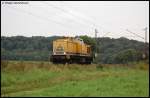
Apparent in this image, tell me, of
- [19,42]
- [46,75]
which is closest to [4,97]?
[46,75]

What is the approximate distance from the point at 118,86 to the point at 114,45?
86818mm

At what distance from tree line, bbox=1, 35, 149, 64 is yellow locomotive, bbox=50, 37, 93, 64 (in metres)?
21.8

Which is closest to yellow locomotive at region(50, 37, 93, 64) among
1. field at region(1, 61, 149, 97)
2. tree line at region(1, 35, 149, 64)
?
field at region(1, 61, 149, 97)

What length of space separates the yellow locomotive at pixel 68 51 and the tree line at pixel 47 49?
21.8 m

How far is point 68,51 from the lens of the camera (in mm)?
42812

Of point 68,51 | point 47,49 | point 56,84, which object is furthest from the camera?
point 47,49

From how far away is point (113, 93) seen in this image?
55.4ft

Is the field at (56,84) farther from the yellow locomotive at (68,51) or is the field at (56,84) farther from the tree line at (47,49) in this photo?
the tree line at (47,49)

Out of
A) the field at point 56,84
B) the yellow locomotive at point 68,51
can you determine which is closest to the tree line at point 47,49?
the yellow locomotive at point 68,51

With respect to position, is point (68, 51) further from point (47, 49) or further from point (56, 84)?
point (47, 49)

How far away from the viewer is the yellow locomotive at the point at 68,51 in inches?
1678

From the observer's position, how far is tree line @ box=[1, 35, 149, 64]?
251ft

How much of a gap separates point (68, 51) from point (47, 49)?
52534 millimetres

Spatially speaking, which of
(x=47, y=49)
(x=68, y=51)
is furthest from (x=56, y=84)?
(x=47, y=49)
